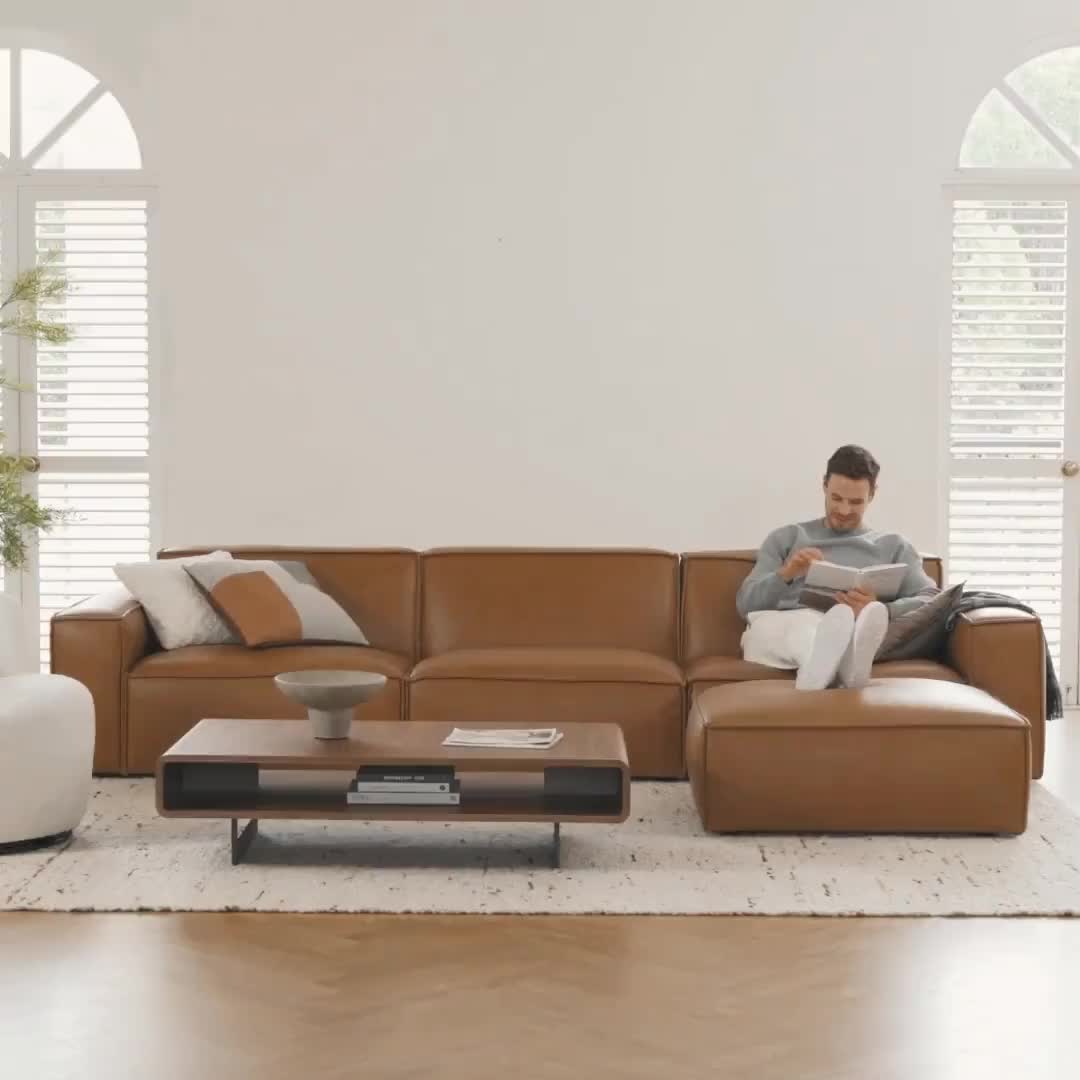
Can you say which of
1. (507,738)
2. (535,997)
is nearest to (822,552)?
(507,738)

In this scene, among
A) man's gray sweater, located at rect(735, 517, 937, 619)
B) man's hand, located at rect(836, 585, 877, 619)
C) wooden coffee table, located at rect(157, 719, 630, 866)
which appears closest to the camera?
wooden coffee table, located at rect(157, 719, 630, 866)

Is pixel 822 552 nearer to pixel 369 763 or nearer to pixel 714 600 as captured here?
pixel 714 600

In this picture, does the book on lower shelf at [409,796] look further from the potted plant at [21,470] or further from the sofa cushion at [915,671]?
the sofa cushion at [915,671]

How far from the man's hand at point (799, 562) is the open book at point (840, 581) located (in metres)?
0.04

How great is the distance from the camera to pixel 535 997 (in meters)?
2.92

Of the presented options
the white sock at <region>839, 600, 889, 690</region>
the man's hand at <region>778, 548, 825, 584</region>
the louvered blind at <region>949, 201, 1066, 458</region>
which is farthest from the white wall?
the white sock at <region>839, 600, 889, 690</region>

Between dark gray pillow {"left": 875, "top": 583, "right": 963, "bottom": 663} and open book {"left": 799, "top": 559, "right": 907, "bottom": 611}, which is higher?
open book {"left": 799, "top": 559, "right": 907, "bottom": 611}

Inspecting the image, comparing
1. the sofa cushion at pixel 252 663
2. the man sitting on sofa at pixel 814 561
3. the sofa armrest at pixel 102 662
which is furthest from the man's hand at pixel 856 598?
the sofa armrest at pixel 102 662

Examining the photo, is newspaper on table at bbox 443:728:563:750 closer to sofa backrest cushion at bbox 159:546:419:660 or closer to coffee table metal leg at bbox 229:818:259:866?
Result: coffee table metal leg at bbox 229:818:259:866

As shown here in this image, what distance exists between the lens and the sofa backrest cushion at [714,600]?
17.0 feet

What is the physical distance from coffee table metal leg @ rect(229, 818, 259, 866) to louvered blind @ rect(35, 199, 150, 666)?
101 inches

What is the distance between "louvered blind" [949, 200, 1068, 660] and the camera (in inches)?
244

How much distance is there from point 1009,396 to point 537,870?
3376 mm

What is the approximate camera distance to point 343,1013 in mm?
2822
